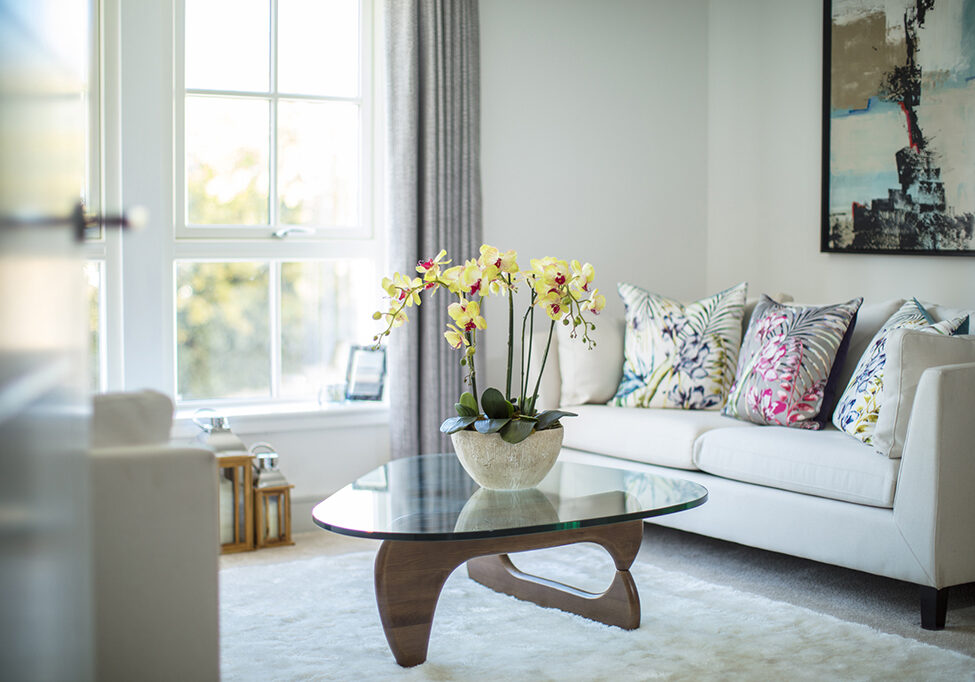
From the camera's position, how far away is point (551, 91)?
4578 millimetres

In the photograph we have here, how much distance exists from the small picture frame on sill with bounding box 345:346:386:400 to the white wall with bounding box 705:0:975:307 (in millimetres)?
1847

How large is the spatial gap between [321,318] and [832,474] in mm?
2192

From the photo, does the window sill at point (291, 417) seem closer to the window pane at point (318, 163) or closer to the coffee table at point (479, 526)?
the window pane at point (318, 163)

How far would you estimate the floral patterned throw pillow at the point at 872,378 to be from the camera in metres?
2.99

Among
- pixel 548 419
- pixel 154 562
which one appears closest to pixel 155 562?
pixel 154 562

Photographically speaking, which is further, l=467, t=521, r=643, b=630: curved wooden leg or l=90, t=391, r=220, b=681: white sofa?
l=467, t=521, r=643, b=630: curved wooden leg

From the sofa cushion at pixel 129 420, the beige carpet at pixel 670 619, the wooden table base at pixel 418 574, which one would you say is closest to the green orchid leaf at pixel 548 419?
the wooden table base at pixel 418 574

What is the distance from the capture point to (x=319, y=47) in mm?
4117

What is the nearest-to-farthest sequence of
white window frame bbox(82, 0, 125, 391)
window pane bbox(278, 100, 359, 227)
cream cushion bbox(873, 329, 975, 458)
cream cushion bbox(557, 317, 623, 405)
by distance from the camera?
1. cream cushion bbox(873, 329, 975, 458)
2. white window frame bbox(82, 0, 125, 391)
3. cream cushion bbox(557, 317, 623, 405)
4. window pane bbox(278, 100, 359, 227)

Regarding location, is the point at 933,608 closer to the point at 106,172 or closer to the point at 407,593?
the point at 407,593

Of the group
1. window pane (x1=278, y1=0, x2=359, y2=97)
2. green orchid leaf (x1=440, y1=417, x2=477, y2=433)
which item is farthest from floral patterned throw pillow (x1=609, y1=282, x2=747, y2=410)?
window pane (x1=278, y1=0, x2=359, y2=97)

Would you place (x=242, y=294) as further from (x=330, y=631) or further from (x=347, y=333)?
(x=330, y=631)

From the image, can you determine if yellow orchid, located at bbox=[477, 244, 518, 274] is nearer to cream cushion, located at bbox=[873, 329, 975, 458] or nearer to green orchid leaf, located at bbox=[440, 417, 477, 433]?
green orchid leaf, located at bbox=[440, 417, 477, 433]

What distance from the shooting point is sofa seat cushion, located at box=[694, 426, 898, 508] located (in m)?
2.78
